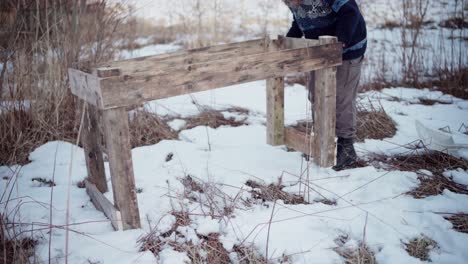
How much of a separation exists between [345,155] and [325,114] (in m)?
0.41

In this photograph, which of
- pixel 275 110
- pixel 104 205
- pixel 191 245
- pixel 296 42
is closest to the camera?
pixel 191 245

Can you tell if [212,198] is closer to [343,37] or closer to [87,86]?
[87,86]

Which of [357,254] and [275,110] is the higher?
[275,110]

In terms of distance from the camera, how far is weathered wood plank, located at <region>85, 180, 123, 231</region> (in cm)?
214

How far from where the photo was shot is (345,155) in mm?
2982

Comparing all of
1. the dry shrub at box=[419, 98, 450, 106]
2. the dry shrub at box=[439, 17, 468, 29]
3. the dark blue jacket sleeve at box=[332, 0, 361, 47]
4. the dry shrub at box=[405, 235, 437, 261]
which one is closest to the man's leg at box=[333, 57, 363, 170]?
the dark blue jacket sleeve at box=[332, 0, 361, 47]

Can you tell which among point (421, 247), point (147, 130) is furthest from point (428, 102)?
point (147, 130)

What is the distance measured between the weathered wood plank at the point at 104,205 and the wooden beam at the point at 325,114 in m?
1.58

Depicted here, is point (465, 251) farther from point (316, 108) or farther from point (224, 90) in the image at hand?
point (224, 90)

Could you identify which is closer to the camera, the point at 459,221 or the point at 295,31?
the point at 459,221

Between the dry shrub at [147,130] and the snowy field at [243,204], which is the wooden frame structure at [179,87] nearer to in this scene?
the snowy field at [243,204]

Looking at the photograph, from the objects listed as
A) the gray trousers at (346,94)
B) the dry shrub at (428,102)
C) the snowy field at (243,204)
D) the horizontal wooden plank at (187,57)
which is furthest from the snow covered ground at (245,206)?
the horizontal wooden plank at (187,57)

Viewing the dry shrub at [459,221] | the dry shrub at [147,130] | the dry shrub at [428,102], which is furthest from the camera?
the dry shrub at [428,102]

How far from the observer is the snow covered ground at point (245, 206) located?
77.6 inches
